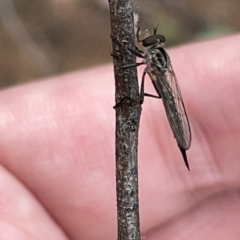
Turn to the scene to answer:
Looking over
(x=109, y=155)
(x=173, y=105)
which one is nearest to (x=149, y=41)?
(x=173, y=105)

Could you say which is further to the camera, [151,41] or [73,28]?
[73,28]

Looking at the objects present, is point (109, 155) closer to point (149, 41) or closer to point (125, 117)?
point (149, 41)

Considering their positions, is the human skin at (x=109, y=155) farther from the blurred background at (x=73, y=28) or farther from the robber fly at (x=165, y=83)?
the blurred background at (x=73, y=28)

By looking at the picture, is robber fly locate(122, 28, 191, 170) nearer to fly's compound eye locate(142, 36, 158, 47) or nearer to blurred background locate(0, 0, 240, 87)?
fly's compound eye locate(142, 36, 158, 47)

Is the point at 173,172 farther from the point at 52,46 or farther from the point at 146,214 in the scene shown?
the point at 52,46

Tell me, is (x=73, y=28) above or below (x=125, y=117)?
below

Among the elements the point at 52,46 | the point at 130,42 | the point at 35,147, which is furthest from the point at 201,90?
the point at 52,46
